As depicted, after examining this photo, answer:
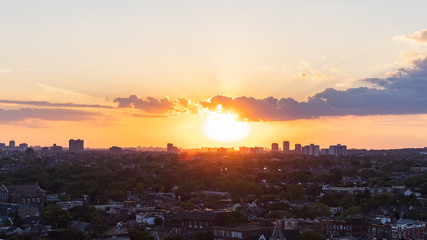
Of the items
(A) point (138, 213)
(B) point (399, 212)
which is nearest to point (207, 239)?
(A) point (138, 213)

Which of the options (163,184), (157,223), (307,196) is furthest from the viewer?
(163,184)

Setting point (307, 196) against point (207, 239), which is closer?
point (207, 239)

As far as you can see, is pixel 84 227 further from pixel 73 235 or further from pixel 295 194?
pixel 295 194

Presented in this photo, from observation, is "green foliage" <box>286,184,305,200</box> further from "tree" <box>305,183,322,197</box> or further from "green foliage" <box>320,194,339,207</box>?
"green foliage" <box>320,194,339,207</box>

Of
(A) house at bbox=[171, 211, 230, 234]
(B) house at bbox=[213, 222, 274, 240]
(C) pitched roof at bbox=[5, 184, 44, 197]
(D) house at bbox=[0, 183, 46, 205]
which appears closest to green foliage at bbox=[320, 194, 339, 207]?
(A) house at bbox=[171, 211, 230, 234]

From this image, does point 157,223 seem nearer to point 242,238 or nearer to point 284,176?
point 242,238

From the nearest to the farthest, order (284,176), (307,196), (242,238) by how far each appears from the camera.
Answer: (242,238)
(307,196)
(284,176)
